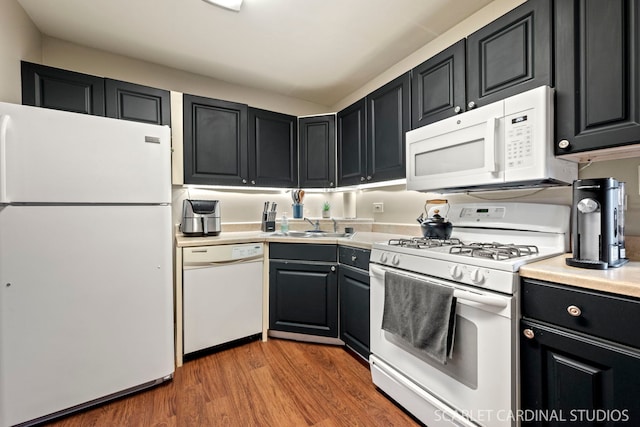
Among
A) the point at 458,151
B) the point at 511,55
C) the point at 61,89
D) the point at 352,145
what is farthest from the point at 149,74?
the point at 511,55

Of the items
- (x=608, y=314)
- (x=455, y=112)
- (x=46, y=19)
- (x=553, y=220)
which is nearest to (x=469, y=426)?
(x=608, y=314)

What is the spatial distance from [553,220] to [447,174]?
21.7 inches

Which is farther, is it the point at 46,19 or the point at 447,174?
the point at 46,19

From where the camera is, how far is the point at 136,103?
2.05 metres

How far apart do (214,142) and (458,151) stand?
6.32ft

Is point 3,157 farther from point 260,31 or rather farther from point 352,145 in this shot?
point 352,145

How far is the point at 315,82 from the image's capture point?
9.12 feet

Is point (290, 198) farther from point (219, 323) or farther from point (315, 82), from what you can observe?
point (219, 323)

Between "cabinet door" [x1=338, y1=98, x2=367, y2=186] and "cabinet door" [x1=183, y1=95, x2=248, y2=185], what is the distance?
913 millimetres

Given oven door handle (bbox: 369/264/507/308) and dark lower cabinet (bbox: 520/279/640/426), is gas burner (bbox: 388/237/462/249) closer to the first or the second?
oven door handle (bbox: 369/264/507/308)

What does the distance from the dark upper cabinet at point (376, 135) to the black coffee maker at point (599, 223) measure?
3.44ft

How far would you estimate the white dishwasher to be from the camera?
1971 millimetres

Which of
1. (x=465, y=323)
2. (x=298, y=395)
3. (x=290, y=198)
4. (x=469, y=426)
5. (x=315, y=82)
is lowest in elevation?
(x=298, y=395)

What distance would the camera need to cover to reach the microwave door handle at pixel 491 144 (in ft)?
4.42
